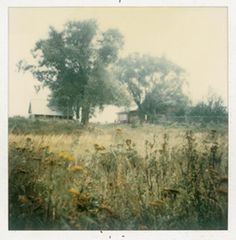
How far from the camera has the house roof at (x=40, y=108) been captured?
3174 mm

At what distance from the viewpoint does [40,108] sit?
3.18 meters

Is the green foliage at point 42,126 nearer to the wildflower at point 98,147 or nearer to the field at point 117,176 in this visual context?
the field at point 117,176

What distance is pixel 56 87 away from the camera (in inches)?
126

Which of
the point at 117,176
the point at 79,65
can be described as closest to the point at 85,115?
the point at 79,65

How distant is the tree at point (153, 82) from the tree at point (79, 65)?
0.12 meters

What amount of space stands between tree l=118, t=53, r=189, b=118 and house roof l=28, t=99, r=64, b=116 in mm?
652

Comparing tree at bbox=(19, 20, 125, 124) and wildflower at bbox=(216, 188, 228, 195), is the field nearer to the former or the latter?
wildflower at bbox=(216, 188, 228, 195)

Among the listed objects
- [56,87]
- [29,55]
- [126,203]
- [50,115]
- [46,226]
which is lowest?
[46,226]

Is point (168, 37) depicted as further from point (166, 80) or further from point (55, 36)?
point (55, 36)

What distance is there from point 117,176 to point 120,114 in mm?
530

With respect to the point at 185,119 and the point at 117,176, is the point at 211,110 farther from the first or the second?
the point at 117,176
